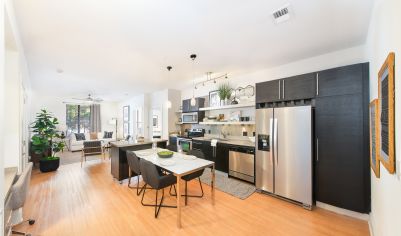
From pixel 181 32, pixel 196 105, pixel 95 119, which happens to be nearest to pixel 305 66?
pixel 181 32

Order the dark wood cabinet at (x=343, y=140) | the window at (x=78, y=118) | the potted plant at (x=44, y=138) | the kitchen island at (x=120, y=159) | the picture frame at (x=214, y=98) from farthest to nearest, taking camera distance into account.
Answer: the window at (x=78, y=118) < the picture frame at (x=214, y=98) < the potted plant at (x=44, y=138) < the kitchen island at (x=120, y=159) < the dark wood cabinet at (x=343, y=140)

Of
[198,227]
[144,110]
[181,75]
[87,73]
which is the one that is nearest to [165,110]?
[144,110]

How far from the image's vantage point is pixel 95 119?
362 inches

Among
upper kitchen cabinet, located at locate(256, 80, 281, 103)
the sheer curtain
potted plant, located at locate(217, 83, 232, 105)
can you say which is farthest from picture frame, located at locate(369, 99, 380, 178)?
the sheer curtain

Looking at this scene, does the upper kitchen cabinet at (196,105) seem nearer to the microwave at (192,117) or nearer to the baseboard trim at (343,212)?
the microwave at (192,117)

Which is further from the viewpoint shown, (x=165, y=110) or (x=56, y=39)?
(x=165, y=110)

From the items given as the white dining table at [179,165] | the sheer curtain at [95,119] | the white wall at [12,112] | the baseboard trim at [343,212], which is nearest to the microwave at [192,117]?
the white dining table at [179,165]

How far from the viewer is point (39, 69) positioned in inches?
154

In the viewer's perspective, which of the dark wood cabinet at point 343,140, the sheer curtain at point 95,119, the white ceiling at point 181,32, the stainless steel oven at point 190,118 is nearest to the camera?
the white ceiling at point 181,32

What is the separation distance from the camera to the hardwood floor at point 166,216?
2131mm

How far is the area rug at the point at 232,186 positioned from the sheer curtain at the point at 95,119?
7906 mm

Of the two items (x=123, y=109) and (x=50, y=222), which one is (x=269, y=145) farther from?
(x=123, y=109)

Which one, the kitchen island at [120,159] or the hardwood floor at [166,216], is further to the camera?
the kitchen island at [120,159]

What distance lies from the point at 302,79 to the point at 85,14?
10.9ft
